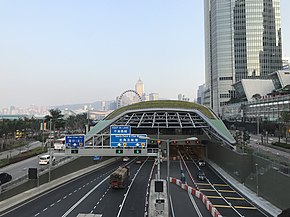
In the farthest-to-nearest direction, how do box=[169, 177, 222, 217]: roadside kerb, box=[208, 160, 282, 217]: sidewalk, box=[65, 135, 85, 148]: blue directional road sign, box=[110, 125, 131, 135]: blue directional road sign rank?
1. box=[110, 125, 131, 135]: blue directional road sign
2. box=[65, 135, 85, 148]: blue directional road sign
3. box=[208, 160, 282, 217]: sidewalk
4. box=[169, 177, 222, 217]: roadside kerb

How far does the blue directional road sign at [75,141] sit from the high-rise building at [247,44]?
156 meters

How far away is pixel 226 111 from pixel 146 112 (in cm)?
9540

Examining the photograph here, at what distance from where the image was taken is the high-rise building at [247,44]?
571ft

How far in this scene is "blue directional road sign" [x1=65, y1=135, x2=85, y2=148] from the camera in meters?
35.7

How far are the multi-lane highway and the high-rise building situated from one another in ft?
469

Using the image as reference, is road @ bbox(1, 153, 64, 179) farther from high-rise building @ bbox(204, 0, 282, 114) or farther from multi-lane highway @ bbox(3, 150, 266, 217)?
high-rise building @ bbox(204, 0, 282, 114)

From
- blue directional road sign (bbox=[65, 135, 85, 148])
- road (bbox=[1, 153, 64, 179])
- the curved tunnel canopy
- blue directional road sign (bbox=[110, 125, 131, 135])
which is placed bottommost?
road (bbox=[1, 153, 64, 179])

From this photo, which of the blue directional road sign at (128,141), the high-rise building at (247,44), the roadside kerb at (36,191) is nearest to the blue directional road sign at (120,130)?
the blue directional road sign at (128,141)

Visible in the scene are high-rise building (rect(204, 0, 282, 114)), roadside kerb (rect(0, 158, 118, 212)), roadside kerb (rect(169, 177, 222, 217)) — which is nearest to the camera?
roadside kerb (rect(169, 177, 222, 217))

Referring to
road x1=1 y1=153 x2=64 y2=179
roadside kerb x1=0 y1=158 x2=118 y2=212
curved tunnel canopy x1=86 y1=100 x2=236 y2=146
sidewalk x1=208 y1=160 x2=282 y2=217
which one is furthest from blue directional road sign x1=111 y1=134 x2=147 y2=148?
curved tunnel canopy x1=86 y1=100 x2=236 y2=146

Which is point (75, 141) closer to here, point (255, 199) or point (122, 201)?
point (122, 201)

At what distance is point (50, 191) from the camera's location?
1468 inches


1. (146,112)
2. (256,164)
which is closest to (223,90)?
(146,112)

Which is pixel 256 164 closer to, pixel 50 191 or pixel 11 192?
pixel 50 191
